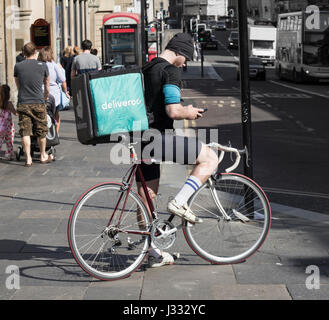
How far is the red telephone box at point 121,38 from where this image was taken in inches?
1529

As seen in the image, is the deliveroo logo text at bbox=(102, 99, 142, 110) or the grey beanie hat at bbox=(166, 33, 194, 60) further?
the grey beanie hat at bbox=(166, 33, 194, 60)

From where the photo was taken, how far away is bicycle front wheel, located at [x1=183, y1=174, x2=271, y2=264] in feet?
19.4

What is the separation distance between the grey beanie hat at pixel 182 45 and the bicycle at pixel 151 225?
693 mm

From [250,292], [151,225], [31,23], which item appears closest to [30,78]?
[151,225]

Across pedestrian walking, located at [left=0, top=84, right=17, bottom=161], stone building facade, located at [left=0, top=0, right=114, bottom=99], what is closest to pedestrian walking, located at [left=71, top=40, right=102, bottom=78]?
pedestrian walking, located at [left=0, top=84, right=17, bottom=161]

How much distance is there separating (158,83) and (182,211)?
93cm

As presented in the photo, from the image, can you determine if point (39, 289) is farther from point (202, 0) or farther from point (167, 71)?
point (202, 0)

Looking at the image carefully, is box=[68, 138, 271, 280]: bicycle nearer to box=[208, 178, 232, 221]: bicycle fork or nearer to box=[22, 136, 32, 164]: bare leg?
box=[208, 178, 232, 221]: bicycle fork

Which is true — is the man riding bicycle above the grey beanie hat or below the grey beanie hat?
below

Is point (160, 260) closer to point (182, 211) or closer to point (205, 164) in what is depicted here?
point (182, 211)

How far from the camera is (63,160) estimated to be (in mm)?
12102

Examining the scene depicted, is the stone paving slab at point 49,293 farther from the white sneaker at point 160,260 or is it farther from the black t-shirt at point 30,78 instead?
the black t-shirt at point 30,78

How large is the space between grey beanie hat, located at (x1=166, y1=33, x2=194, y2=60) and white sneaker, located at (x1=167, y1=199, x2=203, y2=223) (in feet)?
3.54

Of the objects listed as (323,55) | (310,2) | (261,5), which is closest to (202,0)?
(261,5)
